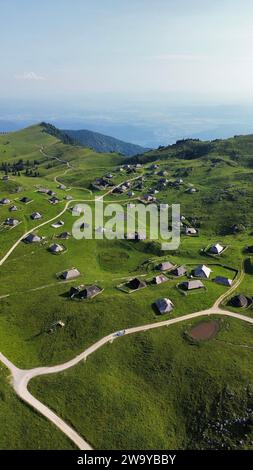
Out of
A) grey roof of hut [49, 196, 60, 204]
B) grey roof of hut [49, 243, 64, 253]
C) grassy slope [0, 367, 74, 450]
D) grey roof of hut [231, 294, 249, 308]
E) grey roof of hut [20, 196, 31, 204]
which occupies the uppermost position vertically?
grey roof of hut [20, 196, 31, 204]

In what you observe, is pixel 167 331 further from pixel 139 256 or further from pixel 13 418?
pixel 139 256

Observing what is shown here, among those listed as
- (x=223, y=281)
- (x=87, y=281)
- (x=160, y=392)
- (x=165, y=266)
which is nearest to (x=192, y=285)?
(x=223, y=281)

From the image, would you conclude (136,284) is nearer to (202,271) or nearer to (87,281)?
(87,281)

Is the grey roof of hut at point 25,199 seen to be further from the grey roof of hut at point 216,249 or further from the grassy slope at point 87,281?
the grey roof of hut at point 216,249

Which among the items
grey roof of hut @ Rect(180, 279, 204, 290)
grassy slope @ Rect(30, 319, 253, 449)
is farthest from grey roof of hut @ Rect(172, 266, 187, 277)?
grassy slope @ Rect(30, 319, 253, 449)

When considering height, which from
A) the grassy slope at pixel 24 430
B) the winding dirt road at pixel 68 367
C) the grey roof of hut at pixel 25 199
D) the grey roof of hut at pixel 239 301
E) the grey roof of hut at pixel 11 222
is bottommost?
the grassy slope at pixel 24 430

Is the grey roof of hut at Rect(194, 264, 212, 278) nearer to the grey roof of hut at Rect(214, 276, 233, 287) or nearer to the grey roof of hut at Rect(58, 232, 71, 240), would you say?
the grey roof of hut at Rect(214, 276, 233, 287)

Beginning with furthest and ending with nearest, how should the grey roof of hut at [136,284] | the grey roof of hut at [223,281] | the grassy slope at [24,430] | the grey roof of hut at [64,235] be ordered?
the grey roof of hut at [64,235] < the grey roof of hut at [223,281] < the grey roof of hut at [136,284] < the grassy slope at [24,430]

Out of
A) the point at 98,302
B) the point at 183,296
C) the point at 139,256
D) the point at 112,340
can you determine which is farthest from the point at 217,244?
the point at 112,340

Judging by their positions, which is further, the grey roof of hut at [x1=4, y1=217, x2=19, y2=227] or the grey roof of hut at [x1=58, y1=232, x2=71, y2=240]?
the grey roof of hut at [x1=4, y1=217, x2=19, y2=227]

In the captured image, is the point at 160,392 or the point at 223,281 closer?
the point at 160,392

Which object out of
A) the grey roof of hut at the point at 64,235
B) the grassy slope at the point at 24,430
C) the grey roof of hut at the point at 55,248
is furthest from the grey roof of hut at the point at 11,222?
the grassy slope at the point at 24,430
